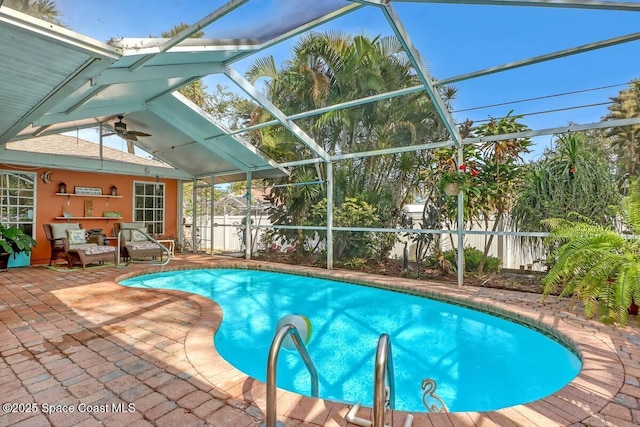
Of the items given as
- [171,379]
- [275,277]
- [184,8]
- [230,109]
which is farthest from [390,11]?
[230,109]

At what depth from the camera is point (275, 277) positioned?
8.41 metres

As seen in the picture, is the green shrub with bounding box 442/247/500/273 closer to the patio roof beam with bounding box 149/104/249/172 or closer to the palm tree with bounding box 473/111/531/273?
the palm tree with bounding box 473/111/531/273

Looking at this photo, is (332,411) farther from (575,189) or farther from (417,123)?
(417,123)

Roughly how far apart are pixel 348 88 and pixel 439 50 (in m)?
2.49

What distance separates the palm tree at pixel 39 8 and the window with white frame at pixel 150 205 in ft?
30.2

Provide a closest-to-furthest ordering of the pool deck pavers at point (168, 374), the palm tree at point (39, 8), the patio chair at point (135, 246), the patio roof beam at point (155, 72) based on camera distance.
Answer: the pool deck pavers at point (168, 374) → the palm tree at point (39, 8) → the patio roof beam at point (155, 72) → the patio chair at point (135, 246)

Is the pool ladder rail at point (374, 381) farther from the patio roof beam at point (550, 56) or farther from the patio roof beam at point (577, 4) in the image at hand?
the patio roof beam at point (550, 56)

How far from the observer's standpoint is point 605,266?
426 centimetres

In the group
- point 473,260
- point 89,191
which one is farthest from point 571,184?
point 89,191

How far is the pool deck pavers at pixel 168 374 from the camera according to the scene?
225cm

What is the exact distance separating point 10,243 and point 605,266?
11.3 m

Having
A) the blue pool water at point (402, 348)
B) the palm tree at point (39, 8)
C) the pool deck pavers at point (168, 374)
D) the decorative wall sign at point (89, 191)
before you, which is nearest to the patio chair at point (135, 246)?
the decorative wall sign at point (89, 191)

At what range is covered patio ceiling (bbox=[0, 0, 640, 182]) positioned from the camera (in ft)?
11.0

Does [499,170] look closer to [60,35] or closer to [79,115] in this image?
[60,35]
